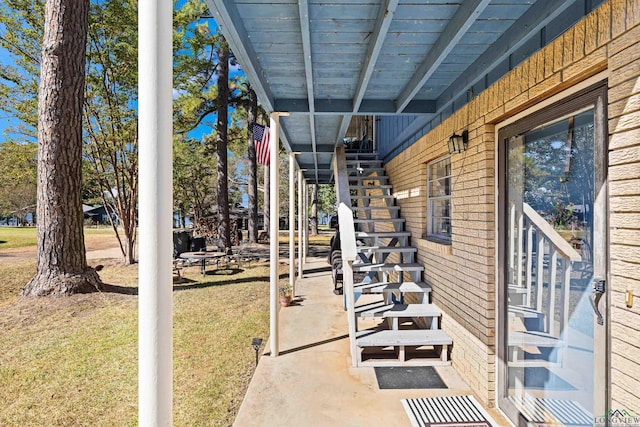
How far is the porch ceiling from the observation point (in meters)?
2.32

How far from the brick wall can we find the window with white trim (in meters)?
0.11

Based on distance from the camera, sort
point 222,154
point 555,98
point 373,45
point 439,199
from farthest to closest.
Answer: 1. point 222,154
2. point 439,199
3. point 373,45
4. point 555,98

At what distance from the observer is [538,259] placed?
259cm

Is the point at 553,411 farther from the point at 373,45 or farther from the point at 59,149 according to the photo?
the point at 59,149

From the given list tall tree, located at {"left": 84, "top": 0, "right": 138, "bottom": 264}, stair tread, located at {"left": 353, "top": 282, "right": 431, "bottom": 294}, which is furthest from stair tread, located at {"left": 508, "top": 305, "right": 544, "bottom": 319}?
tall tree, located at {"left": 84, "top": 0, "right": 138, "bottom": 264}

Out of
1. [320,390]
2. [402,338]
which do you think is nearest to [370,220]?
[402,338]

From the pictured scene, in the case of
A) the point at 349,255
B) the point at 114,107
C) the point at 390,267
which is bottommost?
the point at 390,267

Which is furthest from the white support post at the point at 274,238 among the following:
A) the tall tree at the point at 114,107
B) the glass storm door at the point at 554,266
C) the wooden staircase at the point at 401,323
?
the tall tree at the point at 114,107

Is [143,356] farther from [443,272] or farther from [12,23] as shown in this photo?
[12,23]

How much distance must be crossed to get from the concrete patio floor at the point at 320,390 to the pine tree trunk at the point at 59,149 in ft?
14.9

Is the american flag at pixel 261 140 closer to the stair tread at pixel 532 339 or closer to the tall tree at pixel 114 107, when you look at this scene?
the stair tread at pixel 532 339

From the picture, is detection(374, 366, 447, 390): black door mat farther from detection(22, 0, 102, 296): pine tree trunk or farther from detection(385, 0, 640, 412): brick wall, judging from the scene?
detection(22, 0, 102, 296): pine tree trunk

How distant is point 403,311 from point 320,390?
1.54 m

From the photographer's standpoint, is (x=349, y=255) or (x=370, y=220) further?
(x=370, y=220)
